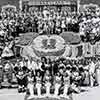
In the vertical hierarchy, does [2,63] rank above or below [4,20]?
below

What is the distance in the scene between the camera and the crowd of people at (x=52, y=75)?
17.8 metres

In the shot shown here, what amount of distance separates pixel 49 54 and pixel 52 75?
3.62m

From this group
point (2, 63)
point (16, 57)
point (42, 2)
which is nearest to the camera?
point (2, 63)

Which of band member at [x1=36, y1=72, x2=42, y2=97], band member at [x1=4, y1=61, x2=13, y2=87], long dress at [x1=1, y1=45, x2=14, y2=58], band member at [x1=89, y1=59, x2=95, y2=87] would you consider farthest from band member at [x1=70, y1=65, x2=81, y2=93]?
long dress at [x1=1, y1=45, x2=14, y2=58]

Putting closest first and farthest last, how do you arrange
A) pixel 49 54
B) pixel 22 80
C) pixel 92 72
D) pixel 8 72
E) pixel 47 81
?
pixel 47 81 < pixel 22 80 < pixel 92 72 < pixel 8 72 < pixel 49 54

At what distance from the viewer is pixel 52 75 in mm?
19656

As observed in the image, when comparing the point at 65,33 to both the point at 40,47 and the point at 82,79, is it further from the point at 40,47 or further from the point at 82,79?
the point at 82,79

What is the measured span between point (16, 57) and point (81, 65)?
5.28 m

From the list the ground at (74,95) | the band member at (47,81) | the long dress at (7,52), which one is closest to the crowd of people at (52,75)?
the band member at (47,81)

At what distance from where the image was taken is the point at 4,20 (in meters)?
26.6

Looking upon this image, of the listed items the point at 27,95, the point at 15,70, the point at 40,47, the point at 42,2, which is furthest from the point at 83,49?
the point at 42,2

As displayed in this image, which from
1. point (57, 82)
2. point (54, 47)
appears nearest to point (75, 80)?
point (57, 82)

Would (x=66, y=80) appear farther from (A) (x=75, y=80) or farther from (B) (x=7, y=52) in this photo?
(B) (x=7, y=52)

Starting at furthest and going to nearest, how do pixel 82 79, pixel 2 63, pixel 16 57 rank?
pixel 16 57 → pixel 2 63 → pixel 82 79
